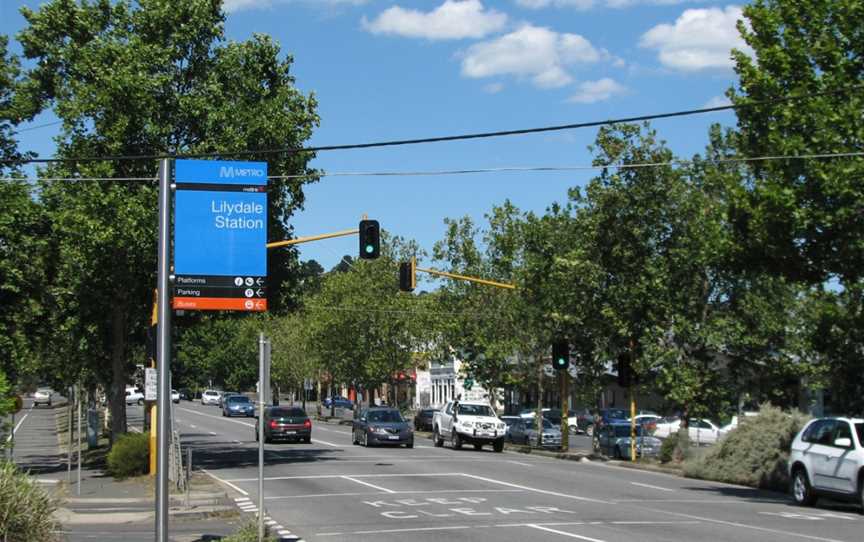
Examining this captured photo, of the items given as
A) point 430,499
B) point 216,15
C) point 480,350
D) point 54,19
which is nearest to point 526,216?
point 480,350

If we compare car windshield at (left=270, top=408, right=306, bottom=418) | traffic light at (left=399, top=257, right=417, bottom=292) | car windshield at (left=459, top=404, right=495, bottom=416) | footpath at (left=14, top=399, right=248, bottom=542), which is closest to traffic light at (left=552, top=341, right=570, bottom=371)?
car windshield at (left=459, top=404, right=495, bottom=416)

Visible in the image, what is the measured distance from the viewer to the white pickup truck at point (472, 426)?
4350cm

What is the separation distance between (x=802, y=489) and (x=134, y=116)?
729 inches

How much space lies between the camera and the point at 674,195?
36.6 meters

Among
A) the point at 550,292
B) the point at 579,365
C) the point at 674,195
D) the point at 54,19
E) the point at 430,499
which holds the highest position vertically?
the point at 54,19

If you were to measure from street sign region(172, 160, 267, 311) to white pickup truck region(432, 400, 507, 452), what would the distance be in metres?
29.5

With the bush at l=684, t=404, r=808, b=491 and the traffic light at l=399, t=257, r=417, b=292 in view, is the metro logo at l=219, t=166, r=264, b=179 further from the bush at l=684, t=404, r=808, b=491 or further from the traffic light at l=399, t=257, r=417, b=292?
the traffic light at l=399, t=257, r=417, b=292

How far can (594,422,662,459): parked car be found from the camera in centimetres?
4072

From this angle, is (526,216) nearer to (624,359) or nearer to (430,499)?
(624,359)

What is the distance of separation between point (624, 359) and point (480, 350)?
672 inches

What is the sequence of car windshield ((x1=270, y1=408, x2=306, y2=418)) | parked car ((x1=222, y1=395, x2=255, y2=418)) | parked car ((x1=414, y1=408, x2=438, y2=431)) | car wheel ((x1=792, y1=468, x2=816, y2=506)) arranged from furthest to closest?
1. parked car ((x1=222, y1=395, x2=255, y2=418))
2. parked car ((x1=414, y1=408, x2=438, y2=431))
3. car windshield ((x1=270, y1=408, x2=306, y2=418))
4. car wheel ((x1=792, y1=468, x2=816, y2=506))

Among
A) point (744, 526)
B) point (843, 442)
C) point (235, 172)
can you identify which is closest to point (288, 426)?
point (843, 442)

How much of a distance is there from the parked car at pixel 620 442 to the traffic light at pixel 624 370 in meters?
4.40

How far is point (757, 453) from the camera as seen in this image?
29.3m
